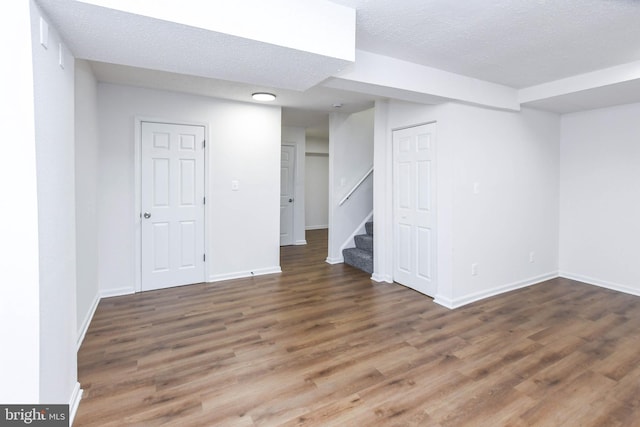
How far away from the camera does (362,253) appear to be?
5.07m

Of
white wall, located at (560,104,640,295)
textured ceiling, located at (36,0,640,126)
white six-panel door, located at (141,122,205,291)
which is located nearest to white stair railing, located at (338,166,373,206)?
white six-panel door, located at (141,122,205,291)

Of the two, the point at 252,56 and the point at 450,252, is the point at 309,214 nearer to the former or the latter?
the point at 450,252

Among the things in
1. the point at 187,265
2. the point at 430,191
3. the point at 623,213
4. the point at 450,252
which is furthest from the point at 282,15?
the point at 623,213

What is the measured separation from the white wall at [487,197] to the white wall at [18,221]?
3.32 metres

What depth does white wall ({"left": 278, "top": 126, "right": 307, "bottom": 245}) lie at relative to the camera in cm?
662

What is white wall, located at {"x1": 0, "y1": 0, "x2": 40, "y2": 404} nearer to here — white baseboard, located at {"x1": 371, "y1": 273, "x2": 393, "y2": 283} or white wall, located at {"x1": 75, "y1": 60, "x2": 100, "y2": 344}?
white wall, located at {"x1": 75, "y1": 60, "x2": 100, "y2": 344}

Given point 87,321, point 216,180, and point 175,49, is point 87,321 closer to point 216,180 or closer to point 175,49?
point 216,180

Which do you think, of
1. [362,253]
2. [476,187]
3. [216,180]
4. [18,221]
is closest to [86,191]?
[216,180]

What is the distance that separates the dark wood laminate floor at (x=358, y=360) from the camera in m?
1.88

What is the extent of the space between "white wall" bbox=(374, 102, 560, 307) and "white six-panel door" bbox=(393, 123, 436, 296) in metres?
0.11

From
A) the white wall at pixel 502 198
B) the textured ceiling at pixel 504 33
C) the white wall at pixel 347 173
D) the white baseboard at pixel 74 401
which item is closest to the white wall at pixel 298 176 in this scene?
the white wall at pixel 347 173

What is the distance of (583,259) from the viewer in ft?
14.4

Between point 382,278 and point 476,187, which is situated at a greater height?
point 476,187

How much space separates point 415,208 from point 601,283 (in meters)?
2.62
